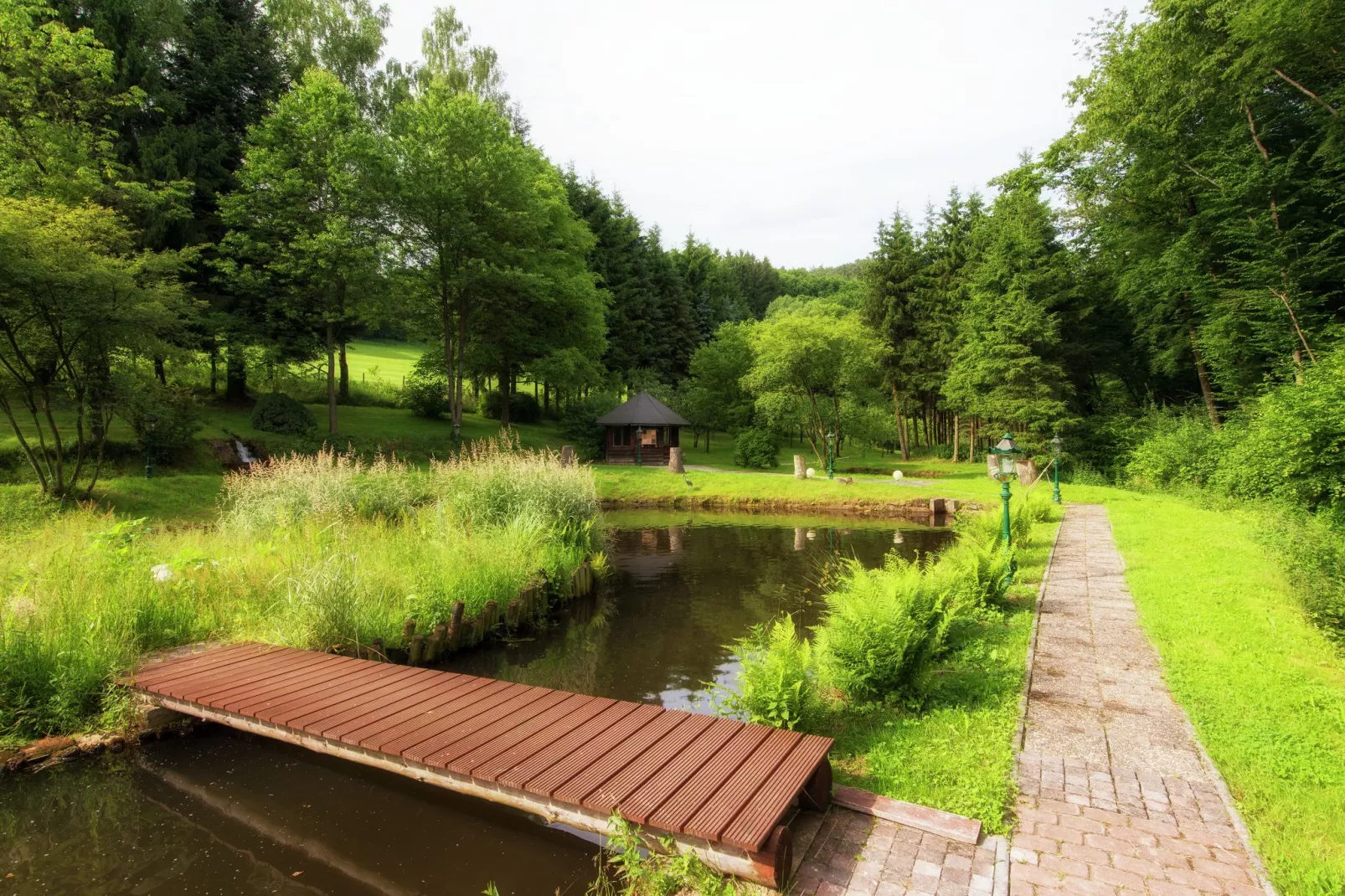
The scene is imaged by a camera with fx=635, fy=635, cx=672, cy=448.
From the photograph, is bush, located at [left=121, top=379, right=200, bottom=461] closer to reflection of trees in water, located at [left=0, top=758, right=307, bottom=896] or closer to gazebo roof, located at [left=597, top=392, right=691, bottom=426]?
reflection of trees in water, located at [left=0, top=758, right=307, bottom=896]

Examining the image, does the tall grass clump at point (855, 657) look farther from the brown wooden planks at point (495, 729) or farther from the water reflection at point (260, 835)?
the water reflection at point (260, 835)

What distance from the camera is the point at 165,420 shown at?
46.0ft

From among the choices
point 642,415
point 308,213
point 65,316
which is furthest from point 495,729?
point 308,213

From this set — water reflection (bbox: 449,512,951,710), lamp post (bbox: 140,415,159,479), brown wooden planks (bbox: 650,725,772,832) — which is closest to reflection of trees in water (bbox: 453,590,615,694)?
water reflection (bbox: 449,512,951,710)

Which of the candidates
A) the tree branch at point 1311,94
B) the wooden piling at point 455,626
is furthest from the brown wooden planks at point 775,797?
the tree branch at point 1311,94

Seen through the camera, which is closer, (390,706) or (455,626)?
(390,706)

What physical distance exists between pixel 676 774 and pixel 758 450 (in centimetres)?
2122

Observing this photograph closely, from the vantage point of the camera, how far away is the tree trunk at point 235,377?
64.9 ft

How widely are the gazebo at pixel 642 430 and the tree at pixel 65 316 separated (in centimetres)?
1375

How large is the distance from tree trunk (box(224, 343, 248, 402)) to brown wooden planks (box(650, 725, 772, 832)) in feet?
69.6

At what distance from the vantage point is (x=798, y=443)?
33.4 metres

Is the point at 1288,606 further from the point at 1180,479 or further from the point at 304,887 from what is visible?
the point at 1180,479

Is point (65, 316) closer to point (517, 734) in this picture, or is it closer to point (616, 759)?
point (517, 734)

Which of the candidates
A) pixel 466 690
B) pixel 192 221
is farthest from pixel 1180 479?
pixel 192 221
